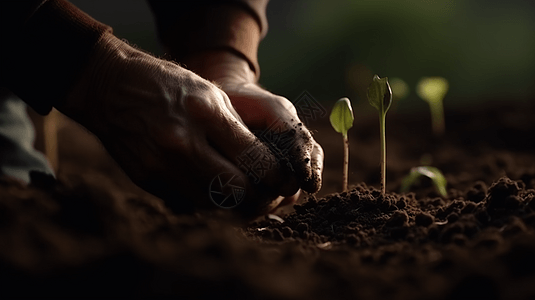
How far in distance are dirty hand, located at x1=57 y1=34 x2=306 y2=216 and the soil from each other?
0.09 metres

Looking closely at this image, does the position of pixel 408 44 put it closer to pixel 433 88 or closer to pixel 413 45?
pixel 413 45

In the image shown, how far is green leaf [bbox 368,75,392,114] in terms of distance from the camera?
4.06ft

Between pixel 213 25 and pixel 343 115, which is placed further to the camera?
pixel 213 25

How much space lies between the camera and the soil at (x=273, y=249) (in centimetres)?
55

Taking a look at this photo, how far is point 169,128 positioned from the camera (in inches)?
42.3

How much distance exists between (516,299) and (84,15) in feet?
3.73

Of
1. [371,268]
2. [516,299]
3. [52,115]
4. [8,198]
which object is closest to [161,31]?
[52,115]

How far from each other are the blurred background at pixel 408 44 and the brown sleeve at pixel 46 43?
414 cm

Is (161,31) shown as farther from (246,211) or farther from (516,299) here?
(516,299)

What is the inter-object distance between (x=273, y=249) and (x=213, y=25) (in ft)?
3.49

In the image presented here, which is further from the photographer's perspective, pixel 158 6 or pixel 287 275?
pixel 158 6

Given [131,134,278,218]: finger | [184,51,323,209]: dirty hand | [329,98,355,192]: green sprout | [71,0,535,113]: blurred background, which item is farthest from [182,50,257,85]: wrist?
[71,0,535,113]: blurred background

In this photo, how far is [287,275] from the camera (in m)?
0.60

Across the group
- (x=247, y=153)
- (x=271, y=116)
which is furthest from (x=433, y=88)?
(x=247, y=153)
